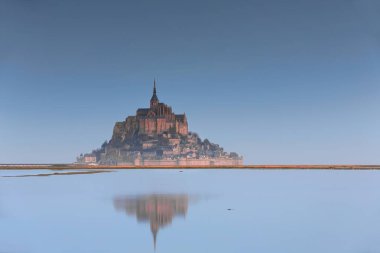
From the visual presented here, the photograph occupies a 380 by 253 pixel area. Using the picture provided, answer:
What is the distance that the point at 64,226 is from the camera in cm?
2011

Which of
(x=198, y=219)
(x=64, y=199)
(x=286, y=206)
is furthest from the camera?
(x=64, y=199)

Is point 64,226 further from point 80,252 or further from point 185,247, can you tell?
point 185,247

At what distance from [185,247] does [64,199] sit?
19957 millimetres

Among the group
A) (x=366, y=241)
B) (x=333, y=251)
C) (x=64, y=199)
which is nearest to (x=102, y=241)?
(x=333, y=251)

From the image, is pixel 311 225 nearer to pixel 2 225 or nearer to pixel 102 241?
pixel 102 241

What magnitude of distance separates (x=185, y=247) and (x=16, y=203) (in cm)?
1905

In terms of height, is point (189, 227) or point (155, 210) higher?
point (155, 210)

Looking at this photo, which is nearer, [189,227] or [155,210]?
[189,227]

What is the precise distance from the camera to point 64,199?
33.2 meters

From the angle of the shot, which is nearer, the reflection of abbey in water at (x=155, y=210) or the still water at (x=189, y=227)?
the still water at (x=189, y=227)

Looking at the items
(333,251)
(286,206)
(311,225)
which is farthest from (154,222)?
(286,206)

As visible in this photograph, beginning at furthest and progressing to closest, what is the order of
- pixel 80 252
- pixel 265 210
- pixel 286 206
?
pixel 286 206 → pixel 265 210 → pixel 80 252

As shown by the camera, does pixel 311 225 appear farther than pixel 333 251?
Yes

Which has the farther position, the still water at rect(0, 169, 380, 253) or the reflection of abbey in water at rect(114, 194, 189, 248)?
the reflection of abbey in water at rect(114, 194, 189, 248)
